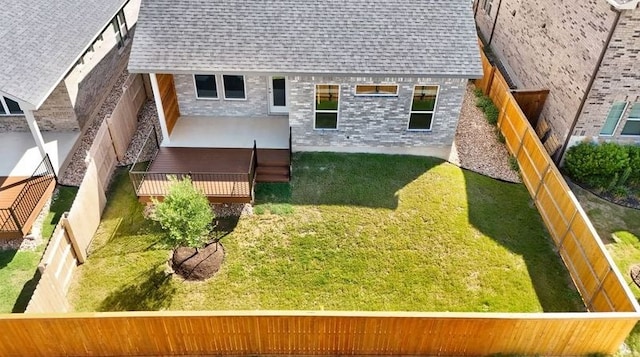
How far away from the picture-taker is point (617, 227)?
15.1m

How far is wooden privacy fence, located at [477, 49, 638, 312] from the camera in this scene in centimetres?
1174

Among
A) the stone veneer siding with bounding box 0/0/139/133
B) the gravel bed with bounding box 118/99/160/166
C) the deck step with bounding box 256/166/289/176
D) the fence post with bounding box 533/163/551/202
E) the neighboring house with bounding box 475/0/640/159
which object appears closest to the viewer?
the neighboring house with bounding box 475/0/640/159

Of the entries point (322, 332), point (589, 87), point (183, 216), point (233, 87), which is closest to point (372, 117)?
point (233, 87)

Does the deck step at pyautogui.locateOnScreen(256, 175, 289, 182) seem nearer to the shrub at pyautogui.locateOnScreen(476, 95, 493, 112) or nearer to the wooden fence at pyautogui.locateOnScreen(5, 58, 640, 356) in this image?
the wooden fence at pyautogui.locateOnScreen(5, 58, 640, 356)

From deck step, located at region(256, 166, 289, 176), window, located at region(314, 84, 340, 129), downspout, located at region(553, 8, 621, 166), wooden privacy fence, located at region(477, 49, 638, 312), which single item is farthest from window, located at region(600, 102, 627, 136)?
deck step, located at region(256, 166, 289, 176)

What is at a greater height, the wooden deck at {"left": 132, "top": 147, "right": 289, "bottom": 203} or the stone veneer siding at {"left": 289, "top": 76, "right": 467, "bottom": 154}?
the stone veneer siding at {"left": 289, "top": 76, "right": 467, "bottom": 154}

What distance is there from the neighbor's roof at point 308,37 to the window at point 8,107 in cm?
552

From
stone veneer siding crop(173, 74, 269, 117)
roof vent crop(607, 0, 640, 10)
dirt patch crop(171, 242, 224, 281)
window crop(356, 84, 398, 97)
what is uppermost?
roof vent crop(607, 0, 640, 10)

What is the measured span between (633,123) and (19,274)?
66.4 ft

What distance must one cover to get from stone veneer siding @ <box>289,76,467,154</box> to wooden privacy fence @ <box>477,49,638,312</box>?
265 centimetres

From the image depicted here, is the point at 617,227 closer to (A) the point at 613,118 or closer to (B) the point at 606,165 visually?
(B) the point at 606,165

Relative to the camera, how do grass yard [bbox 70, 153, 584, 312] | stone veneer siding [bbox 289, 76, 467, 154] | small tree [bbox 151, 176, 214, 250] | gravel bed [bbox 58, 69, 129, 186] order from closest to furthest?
small tree [bbox 151, 176, 214, 250], grass yard [bbox 70, 153, 584, 312], stone veneer siding [bbox 289, 76, 467, 154], gravel bed [bbox 58, 69, 129, 186]

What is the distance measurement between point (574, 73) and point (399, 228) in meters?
8.66

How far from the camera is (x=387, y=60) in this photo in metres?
15.7
